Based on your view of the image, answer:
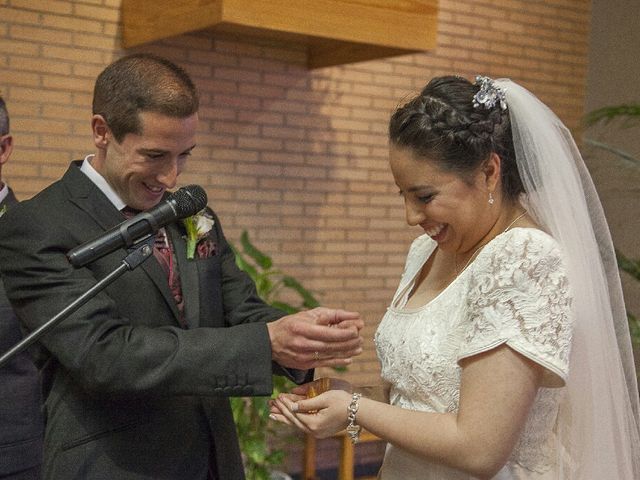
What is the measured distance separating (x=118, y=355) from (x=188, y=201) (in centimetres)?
42

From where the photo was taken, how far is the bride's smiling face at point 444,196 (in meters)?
2.10

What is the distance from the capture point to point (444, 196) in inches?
82.9

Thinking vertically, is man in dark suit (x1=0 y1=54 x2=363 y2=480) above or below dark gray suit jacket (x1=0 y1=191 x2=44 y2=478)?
above

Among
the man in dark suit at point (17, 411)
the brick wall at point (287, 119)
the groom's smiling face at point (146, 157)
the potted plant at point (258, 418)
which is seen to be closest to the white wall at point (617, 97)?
the brick wall at point (287, 119)

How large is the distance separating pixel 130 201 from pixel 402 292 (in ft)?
2.57

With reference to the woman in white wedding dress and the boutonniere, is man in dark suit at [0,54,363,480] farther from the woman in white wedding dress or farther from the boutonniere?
the woman in white wedding dress

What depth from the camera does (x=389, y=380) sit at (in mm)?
2334

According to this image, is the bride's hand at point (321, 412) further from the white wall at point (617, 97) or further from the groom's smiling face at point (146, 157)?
the white wall at point (617, 97)

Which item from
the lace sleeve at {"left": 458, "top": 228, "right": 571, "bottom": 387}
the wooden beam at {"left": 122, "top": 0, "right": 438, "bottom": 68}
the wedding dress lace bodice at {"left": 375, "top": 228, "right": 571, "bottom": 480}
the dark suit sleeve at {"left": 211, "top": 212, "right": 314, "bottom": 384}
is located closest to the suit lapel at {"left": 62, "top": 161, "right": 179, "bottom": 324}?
the dark suit sleeve at {"left": 211, "top": 212, "right": 314, "bottom": 384}

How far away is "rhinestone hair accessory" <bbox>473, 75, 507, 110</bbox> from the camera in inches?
83.8

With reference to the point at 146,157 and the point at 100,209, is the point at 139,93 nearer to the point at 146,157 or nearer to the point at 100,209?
the point at 146,157

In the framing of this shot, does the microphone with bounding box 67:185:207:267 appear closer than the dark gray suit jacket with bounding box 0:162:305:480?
Yes


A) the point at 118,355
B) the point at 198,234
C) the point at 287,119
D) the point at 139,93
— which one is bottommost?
the point at 118,355

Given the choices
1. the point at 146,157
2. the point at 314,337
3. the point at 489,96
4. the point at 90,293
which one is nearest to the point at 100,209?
the point at 146,157
